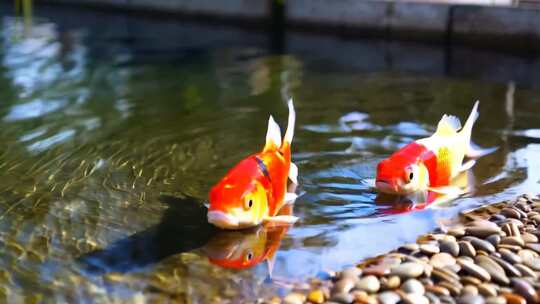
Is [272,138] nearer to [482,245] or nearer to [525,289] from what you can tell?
[482,245]

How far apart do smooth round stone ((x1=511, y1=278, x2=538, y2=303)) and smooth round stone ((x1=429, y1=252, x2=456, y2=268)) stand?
421 mm

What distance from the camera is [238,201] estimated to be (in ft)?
15.7

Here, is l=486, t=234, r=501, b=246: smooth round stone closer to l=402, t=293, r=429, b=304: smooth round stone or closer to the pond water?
the pond water

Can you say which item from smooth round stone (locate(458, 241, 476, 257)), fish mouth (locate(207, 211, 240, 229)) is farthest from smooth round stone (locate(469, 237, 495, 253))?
fish mouth (locate(207, 211, 240, 229))

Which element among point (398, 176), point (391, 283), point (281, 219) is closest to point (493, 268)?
point (391, 283)

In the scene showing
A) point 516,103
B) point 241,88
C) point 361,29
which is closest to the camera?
point 516,103

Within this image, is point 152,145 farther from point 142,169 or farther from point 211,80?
point 211,80

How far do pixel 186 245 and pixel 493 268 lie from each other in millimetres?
2084

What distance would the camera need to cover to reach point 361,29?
51.8 ft

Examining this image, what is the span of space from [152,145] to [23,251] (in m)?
2.67

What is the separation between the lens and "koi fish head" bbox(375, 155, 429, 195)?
18.4 feet

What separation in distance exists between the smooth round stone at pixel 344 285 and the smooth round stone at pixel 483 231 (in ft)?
3.62

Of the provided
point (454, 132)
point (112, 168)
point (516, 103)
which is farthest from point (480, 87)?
point (112, 168)

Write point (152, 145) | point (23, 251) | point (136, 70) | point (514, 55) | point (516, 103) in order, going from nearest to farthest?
point (23, 251)
point (152, 145)
point (516, 103)
point (136, 70)
point (514, 55)
